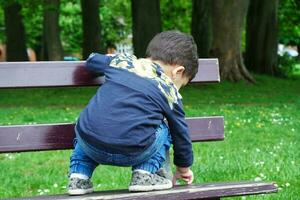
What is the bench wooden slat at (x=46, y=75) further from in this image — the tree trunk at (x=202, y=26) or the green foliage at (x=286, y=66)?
the green foliage at (x=286, y=66)

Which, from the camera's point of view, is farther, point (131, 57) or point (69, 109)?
point (69, 109)

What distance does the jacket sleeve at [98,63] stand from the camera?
3689 millimetres

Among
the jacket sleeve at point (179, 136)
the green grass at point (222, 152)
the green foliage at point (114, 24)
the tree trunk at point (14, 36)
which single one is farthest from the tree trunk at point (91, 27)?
the jacket sleeve at point (179, 136)

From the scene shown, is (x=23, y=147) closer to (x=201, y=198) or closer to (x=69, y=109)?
(x=201, y=198)

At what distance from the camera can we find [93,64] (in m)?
3.77

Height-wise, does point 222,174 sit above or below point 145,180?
below

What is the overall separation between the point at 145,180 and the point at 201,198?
29cm

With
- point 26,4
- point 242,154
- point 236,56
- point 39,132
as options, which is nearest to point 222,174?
point 242,154

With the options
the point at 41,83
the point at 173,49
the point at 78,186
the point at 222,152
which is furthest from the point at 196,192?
the point at 222,152

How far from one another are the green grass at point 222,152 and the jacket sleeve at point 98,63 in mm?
1827

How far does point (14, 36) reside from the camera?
26266 mm

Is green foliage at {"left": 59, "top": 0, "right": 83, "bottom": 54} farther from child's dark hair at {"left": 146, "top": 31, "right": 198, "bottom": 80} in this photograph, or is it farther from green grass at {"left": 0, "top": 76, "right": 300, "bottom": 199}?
child's dark hair at {"left": 146, "top": 31, "right": 198, "bottom": 80}

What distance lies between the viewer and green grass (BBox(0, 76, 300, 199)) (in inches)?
227

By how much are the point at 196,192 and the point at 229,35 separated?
16921 mm
